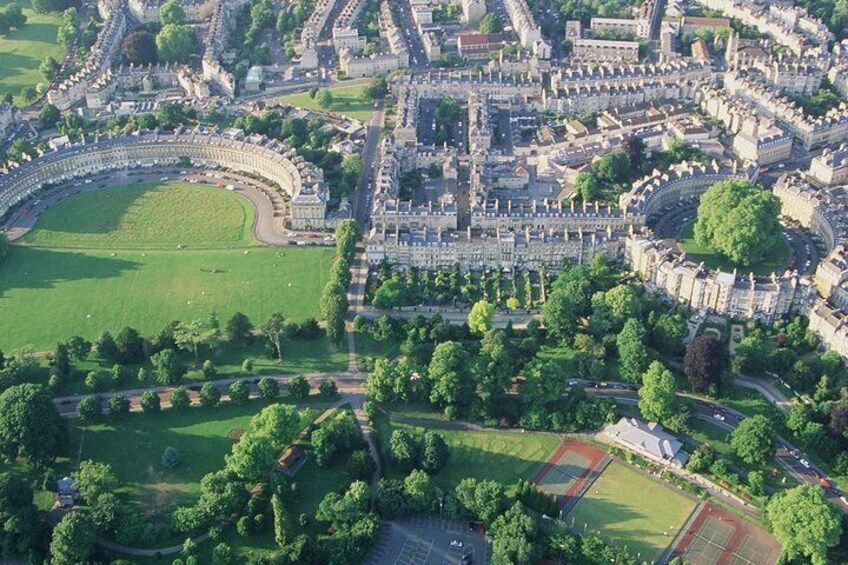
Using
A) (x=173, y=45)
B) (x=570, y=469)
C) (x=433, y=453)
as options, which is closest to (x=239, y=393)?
(x=433, y=453)

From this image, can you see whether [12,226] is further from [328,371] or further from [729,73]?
[729,73]

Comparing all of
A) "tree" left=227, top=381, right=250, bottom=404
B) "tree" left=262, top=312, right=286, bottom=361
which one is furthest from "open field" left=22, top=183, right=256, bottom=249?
"tree" left=227, top=381, right=250, bottom=404

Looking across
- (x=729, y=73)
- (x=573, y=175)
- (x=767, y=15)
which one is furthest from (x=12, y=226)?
(x=767, y=15)

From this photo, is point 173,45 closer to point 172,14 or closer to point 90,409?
point 172,14

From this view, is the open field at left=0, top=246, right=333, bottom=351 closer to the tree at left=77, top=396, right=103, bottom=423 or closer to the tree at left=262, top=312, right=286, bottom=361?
the tree at left=262, top=312, right=286, bottom=361

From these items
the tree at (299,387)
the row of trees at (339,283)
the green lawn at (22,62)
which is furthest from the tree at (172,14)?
the tree at (299,387)

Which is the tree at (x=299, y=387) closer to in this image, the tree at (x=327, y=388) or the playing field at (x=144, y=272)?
the tree at (x=327, y=388)
